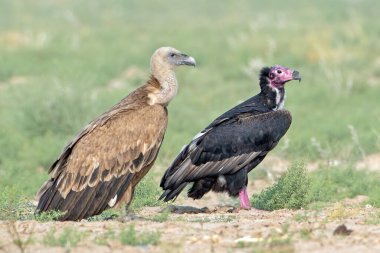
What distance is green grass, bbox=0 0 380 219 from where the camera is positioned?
13.1 meters

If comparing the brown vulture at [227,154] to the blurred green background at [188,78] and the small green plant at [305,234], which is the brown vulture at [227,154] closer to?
the blurred green background at [188,78]

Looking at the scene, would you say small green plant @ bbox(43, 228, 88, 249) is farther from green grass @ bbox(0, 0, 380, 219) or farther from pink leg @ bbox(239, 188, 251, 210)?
pink leg @ bbox(239, 188, 251, 210)

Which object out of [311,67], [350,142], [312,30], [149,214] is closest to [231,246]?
[149,214]

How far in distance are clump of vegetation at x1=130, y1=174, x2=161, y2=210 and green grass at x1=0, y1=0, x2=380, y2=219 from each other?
0.6 inches

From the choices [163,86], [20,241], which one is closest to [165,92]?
[163,86]

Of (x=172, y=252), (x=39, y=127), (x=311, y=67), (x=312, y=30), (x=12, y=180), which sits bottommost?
(x=172, y=252)

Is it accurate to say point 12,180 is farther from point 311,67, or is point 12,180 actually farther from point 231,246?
point 311,67

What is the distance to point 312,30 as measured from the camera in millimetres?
23047

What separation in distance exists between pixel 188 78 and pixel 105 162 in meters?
11.2

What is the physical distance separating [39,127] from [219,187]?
231 inches

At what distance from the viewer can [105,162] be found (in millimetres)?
8023

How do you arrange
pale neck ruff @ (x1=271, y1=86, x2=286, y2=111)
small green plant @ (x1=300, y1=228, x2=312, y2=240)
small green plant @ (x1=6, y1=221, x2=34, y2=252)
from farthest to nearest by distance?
pale neck ruff @ (x1=271, y1=86, x2=286, y2=111)
small green plant @ (x1=300, y1=228, x2=312, y2=240)
small green plant @ (x1=6, y1=221, x2=34, y2=252)

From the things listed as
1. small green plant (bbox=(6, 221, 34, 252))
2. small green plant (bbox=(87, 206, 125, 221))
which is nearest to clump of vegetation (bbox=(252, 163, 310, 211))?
small green plant (bbox=(87, 206, 125, 221))

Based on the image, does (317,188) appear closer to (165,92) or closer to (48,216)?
(165,92)
